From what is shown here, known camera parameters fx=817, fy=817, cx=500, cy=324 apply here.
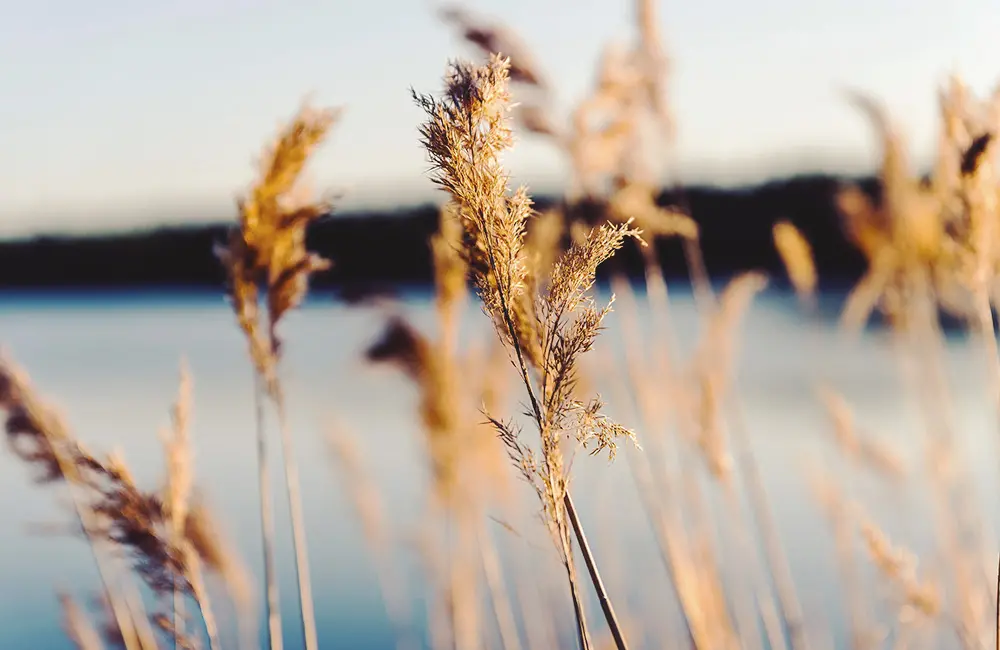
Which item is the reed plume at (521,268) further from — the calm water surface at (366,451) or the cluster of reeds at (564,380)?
the calm water surface at (366,451)

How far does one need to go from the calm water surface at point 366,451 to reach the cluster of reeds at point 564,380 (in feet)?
0.67

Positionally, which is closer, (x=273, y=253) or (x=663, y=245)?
(x=273, y=253)

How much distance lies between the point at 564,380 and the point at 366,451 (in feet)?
29.5

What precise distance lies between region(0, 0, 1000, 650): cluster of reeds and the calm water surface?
0.21 m

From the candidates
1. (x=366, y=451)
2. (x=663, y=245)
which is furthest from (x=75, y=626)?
(x=663, y=245)

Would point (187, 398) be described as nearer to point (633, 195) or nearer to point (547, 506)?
point (547, 506)

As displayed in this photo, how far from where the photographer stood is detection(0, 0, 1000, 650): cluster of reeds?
3.84ft

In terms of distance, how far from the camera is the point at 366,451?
986cm

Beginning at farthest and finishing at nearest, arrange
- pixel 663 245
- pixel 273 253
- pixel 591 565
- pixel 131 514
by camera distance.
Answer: pixel 663 245 → pixel 273 253 → pixel 131 514 → pixel 591 565

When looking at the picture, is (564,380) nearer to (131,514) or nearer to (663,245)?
(131,514)

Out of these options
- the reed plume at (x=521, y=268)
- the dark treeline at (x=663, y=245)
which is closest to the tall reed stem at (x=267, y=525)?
the reed plume at (x=521, y=268)

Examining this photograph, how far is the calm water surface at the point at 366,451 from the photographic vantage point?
15.4 ft

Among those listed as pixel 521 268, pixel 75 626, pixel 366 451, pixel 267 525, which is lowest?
pixel 366 451

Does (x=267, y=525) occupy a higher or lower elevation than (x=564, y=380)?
lower
